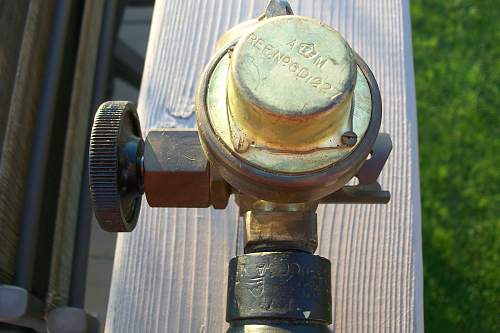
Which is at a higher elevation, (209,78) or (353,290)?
(209,78)

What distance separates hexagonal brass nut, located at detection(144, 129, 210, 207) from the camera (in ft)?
2.63

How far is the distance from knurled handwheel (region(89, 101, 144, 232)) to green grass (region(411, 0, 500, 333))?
43.5 inches

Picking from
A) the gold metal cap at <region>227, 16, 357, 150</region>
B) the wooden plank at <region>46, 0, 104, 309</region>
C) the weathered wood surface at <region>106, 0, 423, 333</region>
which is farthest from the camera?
the wooden plank at <region>46, 0, 104, 309</region>

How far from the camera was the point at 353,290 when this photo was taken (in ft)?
3.20

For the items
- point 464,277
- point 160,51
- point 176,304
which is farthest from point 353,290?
point 464,277

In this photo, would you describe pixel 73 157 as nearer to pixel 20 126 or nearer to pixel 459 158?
pixel 20 126

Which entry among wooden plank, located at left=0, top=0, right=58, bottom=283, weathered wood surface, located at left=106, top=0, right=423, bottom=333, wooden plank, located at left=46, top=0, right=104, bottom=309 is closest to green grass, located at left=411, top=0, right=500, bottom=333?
weathered wood surface, located at left=106, top=0, right=423, bottom=333

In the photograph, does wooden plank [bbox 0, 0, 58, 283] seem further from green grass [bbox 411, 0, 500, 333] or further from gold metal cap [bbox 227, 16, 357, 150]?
green grass [bbox 411, 0, 500, 333]

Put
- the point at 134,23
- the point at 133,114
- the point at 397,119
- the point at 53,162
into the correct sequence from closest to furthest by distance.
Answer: the point at 133,114
the point at 397,119
the point at 53,162
the point at 134,23

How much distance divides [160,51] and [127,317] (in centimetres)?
46

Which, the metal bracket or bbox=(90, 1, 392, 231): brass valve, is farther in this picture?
the metal bracket

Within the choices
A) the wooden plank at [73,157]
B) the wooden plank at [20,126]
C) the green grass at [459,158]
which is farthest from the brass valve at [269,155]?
the green grass at [459,158]

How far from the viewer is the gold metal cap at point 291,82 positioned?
65cm

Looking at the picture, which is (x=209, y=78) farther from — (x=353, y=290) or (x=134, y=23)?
(x=134, y=23)
